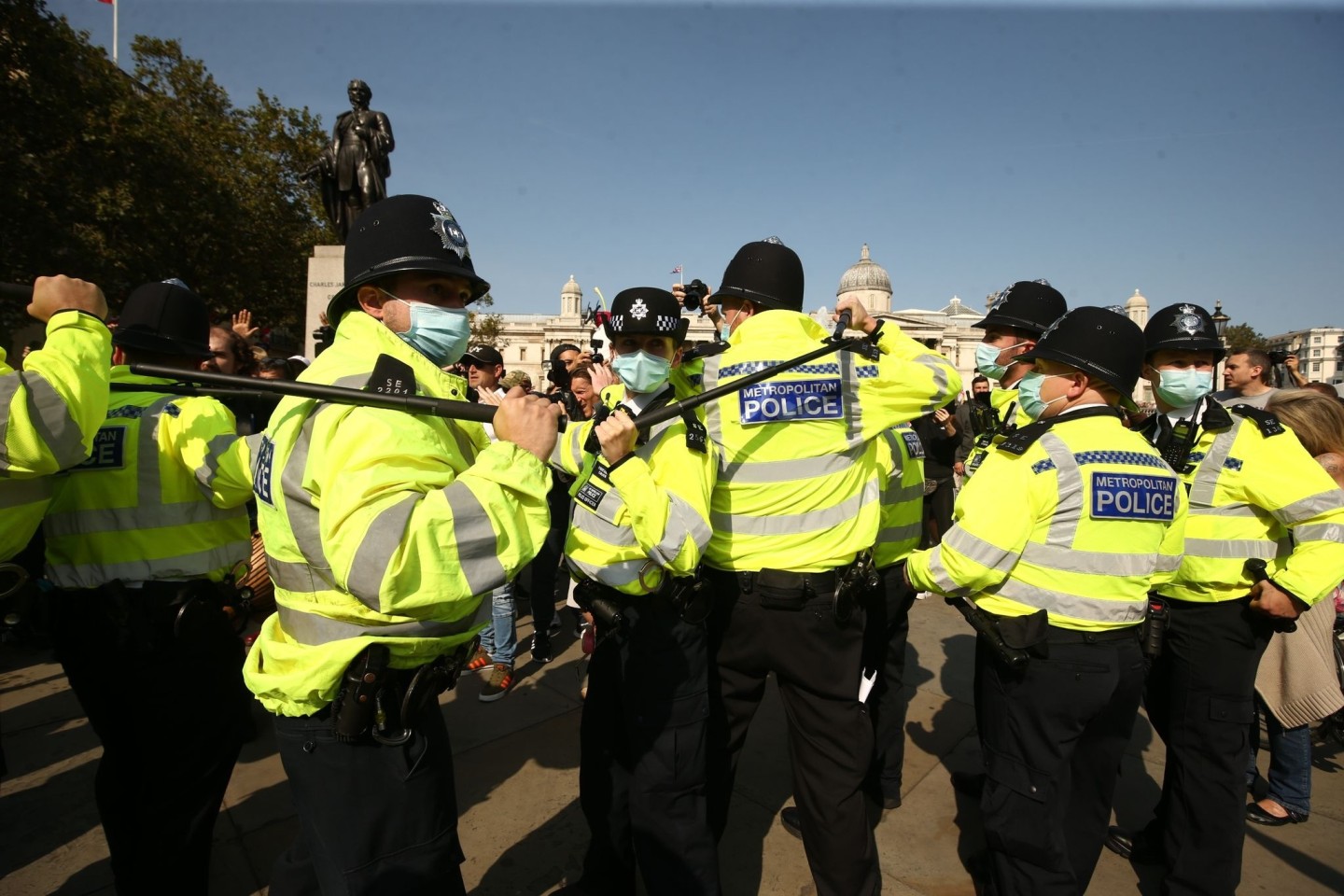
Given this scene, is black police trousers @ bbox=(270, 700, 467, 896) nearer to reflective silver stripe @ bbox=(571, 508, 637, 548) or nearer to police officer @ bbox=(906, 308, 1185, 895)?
reflective silver stripe @ bbox=(571, 508, 637, 548)

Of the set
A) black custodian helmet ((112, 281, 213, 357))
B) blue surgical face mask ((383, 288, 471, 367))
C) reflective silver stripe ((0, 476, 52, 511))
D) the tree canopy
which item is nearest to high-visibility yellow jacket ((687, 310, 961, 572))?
blue surgical face mask ((383, 288, 471, 367))

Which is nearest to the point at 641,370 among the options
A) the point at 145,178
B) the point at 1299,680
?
the point at 1299,680

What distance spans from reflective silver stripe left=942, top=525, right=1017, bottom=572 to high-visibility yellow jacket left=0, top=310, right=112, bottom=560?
9.14ft

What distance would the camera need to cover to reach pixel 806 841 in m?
2.64

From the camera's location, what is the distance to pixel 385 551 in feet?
4.73

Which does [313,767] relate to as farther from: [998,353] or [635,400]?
[998,353]

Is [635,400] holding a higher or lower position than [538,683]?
higher

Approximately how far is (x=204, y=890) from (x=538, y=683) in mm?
2624

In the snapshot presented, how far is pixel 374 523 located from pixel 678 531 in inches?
41.6

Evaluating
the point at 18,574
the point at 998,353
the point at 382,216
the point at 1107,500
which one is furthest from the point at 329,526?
the point at 998,353

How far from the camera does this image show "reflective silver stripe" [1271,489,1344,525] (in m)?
2.68

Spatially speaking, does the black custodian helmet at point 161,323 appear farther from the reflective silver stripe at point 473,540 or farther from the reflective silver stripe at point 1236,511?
the reflective silver stripe at point 1236,511

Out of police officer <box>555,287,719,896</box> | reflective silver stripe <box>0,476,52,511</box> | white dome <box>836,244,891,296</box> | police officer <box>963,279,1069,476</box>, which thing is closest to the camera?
reflective silver stripe <box>0,476,52,511</box>

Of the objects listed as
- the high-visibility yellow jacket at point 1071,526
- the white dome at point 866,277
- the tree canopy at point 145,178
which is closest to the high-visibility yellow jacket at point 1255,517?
the high-visibility yellow jacket at point 1071,526
